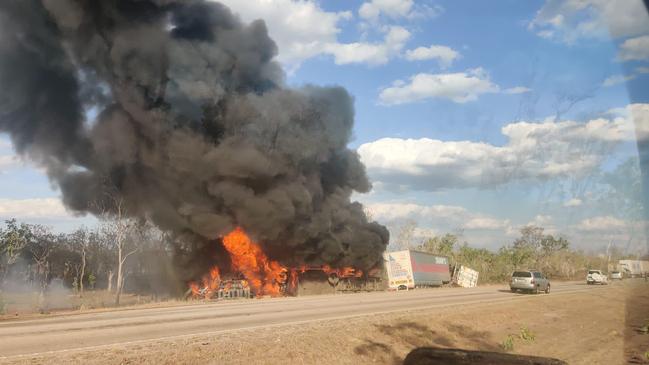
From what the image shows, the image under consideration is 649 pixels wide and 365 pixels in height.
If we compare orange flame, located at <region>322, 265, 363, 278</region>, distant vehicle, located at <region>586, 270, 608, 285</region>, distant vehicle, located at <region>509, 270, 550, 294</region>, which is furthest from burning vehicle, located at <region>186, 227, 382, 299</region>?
distant vehicle, located at <region>586, 270, 608, 285</region>

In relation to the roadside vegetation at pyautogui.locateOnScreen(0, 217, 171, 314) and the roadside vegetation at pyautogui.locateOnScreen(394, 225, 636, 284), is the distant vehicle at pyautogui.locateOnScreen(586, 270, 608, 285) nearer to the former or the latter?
the roadside vegetation at pyautogui.locateOnScreen(394, 225, 636, 284)

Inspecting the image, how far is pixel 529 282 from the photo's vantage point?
36.5 m

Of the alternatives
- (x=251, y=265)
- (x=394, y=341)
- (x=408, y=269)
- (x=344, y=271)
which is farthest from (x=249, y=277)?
(x=394, y=341)

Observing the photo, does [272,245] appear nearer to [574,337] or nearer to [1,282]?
[1,282]

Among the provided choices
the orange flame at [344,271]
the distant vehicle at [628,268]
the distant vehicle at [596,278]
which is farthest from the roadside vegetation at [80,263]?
the distant vehicle at [628,268]

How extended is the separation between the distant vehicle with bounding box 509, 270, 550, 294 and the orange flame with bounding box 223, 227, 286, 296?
18.0 m

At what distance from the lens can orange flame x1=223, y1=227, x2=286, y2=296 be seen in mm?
40656

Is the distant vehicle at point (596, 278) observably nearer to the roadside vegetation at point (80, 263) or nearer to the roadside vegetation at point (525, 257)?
the roadside vegetation at point (525, 257)

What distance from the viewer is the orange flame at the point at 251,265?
133 feet

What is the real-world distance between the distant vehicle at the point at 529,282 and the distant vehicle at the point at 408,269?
370 inches

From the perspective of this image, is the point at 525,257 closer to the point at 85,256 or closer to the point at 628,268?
the point at 628,268

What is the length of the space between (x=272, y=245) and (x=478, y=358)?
41.8m

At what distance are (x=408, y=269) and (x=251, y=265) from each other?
1383cm

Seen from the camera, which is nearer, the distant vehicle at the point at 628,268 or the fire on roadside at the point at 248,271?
the fire on roadside at the point at 248,271
